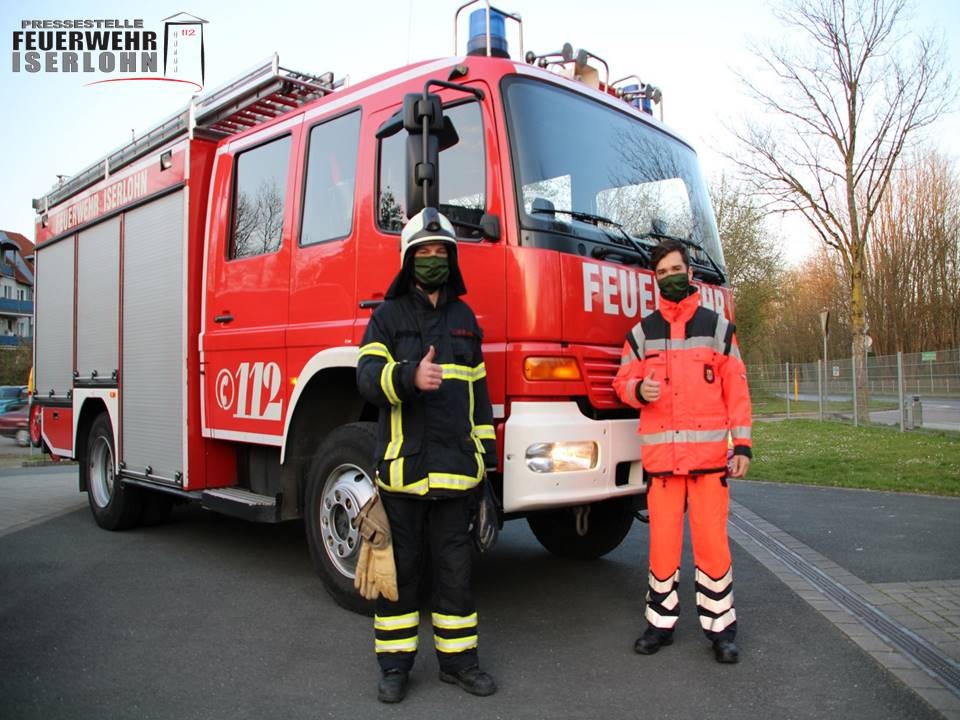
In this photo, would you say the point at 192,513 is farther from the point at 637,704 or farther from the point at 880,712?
the point at 880,712

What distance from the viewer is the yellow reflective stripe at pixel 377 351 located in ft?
11.5

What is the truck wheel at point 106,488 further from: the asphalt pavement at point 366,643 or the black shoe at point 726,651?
the black shoe at point 726,651

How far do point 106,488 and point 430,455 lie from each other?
4976mm

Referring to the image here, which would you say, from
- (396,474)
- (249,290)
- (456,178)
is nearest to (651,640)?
(396,474)

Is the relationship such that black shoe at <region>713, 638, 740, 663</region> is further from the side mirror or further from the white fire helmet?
the side mirror

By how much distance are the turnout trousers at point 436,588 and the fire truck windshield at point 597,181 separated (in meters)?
1.34

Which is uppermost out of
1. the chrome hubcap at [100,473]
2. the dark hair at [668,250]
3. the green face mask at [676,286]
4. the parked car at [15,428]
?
the dark hair at [668,250]

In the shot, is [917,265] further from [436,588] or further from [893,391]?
[436,588]

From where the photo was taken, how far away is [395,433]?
11.7 feet

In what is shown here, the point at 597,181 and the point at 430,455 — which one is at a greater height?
the point at 597,181

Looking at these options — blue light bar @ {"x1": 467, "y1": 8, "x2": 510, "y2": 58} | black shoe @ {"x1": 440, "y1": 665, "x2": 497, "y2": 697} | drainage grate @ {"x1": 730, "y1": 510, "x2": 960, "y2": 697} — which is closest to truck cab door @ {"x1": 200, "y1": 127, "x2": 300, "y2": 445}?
blue light bar @ {"x1": 467, "y1": 8, "x2": 510, "y2": 58}

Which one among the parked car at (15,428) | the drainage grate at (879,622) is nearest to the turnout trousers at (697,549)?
the drainage grate at (879,622)

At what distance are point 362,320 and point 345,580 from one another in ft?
4.59

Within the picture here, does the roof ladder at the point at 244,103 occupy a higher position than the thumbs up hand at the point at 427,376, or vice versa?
the roof ladder at the point at 244,103
